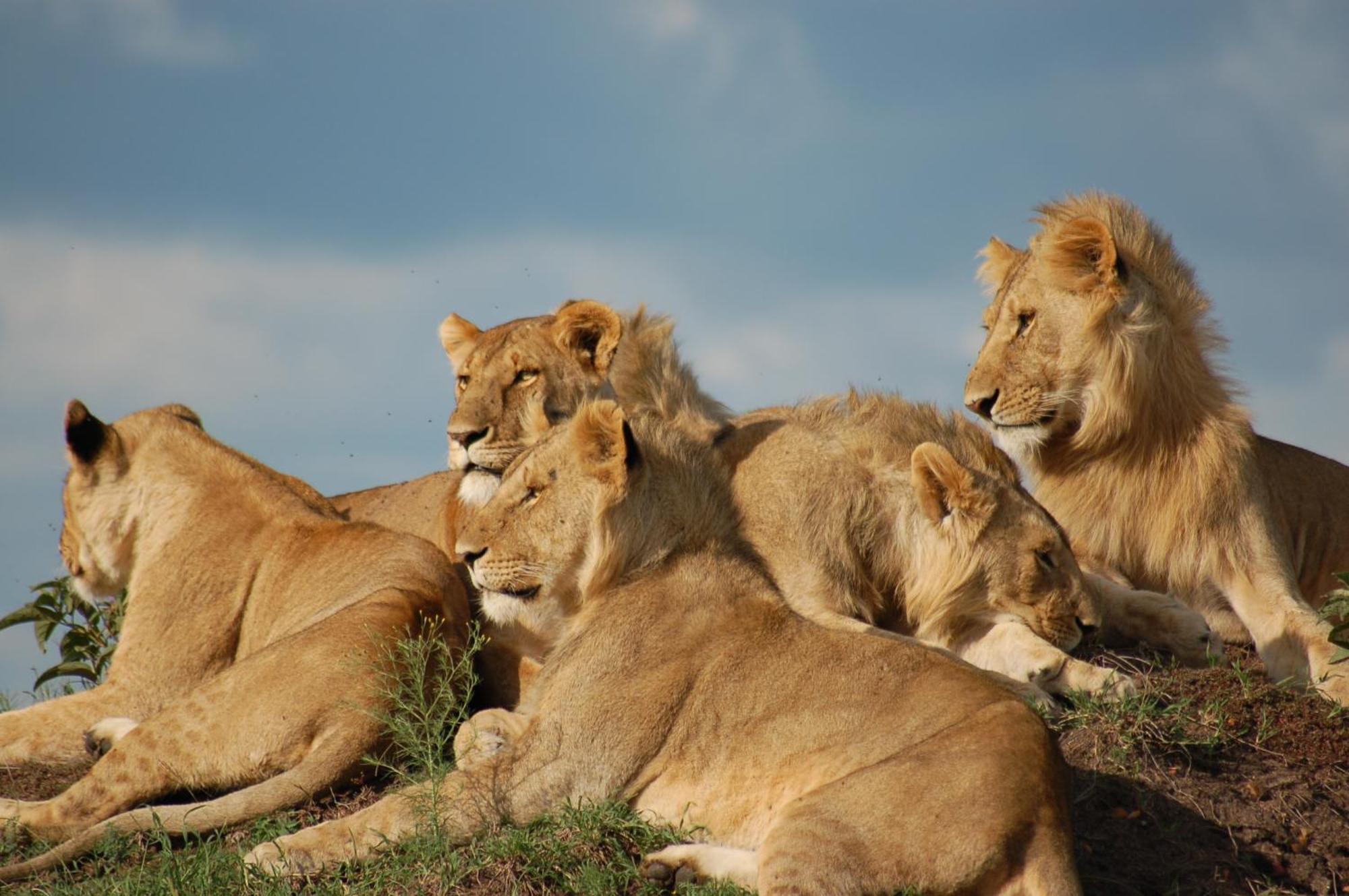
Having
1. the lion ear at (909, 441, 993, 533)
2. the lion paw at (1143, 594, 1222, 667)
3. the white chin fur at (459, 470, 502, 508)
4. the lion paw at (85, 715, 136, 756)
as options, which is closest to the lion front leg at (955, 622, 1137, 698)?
the lion ear at (909, 441, 993, 533)

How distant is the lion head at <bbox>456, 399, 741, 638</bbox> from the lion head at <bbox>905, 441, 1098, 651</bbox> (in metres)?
1.06

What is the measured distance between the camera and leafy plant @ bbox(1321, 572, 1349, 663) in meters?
5.39

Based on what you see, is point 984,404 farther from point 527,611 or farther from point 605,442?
point 527,611

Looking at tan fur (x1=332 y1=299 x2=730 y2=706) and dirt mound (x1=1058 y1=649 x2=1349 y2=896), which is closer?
dirt mound (x1=1058 y1=649 x2=1349 y2=896)

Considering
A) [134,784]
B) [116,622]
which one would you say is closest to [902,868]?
[134,784]

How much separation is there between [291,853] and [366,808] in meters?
0.26

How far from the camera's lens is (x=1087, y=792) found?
4773mm

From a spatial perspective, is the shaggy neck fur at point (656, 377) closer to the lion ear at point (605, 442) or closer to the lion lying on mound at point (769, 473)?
the lion lying on mound at point (769, 473)

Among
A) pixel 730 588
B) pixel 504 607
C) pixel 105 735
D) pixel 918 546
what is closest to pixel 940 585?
pixel 918 546

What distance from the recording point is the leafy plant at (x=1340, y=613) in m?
5.39

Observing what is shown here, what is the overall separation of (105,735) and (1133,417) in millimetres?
4433

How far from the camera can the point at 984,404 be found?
6371 millimetres

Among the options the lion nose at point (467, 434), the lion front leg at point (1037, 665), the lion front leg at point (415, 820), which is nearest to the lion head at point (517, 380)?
the lion nose at point (467, 434)

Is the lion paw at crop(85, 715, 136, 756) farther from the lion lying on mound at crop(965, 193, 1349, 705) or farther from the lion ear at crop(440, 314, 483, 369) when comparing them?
the lion lying on mound at crop(965, 193, 1349, 705)
